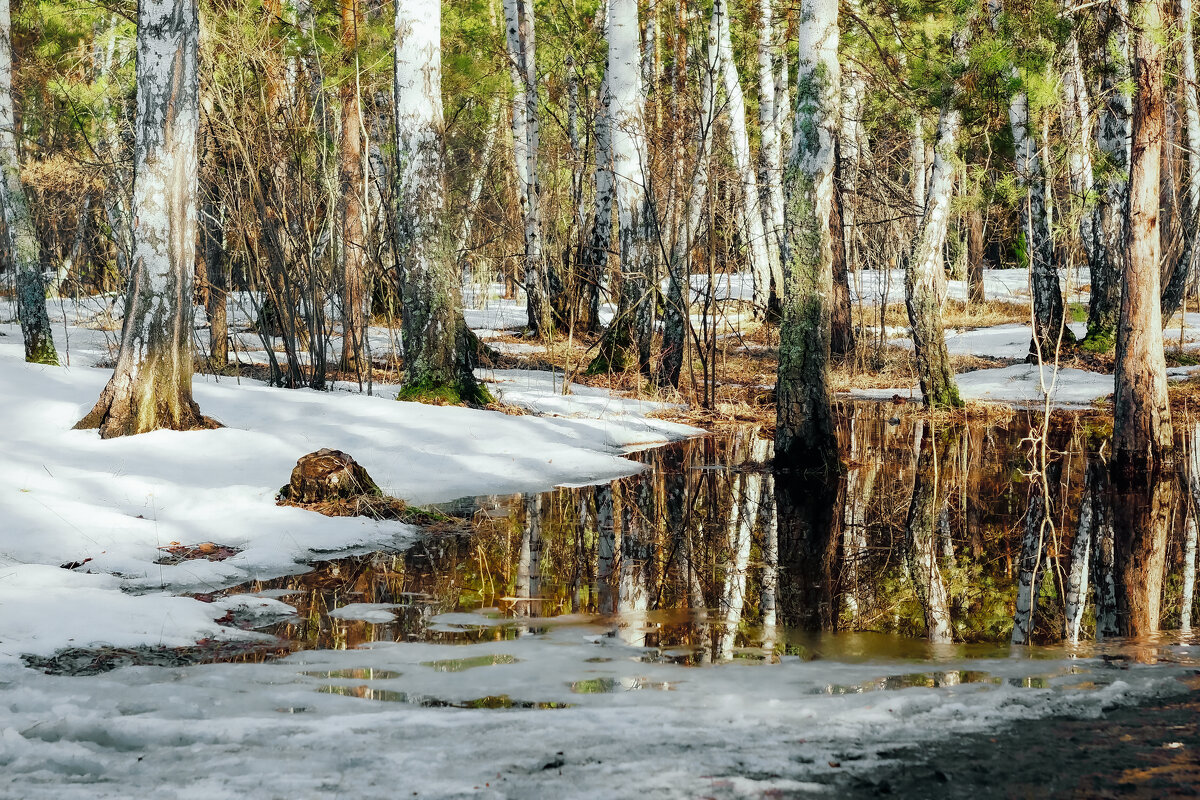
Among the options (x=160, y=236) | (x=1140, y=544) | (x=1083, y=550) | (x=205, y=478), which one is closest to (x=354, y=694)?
(x=205, y=478)

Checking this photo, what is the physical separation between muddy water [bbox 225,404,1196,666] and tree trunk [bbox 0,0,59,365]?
8.36 meters

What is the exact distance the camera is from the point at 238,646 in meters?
4.46

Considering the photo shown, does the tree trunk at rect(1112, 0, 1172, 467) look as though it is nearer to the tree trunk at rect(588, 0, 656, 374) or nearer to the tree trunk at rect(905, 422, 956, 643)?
the tree trunk at rect(905, 422, 956, 643)

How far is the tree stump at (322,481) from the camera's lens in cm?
691

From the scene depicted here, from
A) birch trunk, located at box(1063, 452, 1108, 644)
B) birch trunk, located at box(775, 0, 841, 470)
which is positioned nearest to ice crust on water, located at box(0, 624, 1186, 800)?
birch trunk, located at box(1063, 452, 1108, 644)

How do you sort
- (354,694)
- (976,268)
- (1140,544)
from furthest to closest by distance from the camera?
(976,268) → (1140,544) → (354,694)

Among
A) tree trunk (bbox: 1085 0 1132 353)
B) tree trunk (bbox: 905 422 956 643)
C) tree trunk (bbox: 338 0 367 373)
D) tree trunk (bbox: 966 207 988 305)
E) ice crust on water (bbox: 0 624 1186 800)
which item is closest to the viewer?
ice crust on water (bbox: 0 624 1186 800)

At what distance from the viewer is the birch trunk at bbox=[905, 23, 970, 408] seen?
12.3m

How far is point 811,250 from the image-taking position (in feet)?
28.9

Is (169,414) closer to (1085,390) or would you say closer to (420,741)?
(420,741)

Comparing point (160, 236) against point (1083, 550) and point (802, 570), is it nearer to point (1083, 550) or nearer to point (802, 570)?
point (802, 570)

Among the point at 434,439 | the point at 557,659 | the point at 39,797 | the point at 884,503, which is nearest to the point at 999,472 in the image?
the point at 884,503

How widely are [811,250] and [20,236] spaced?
405 inches

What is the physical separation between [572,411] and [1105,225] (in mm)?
9483
